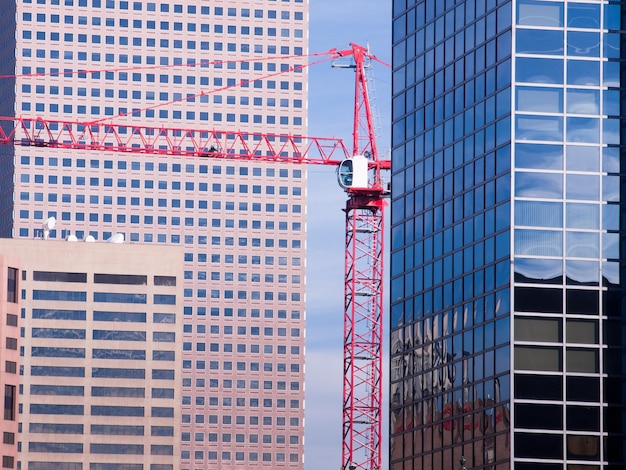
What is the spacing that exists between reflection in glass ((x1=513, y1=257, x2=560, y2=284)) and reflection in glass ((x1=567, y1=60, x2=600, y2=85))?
12.3 metres

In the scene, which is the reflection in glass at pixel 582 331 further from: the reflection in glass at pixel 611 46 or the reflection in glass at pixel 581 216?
the reflection in glass at pixel 611 46

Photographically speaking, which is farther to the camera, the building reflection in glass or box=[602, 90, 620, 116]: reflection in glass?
box=[602, 90, 620, 116]: reflection in glass

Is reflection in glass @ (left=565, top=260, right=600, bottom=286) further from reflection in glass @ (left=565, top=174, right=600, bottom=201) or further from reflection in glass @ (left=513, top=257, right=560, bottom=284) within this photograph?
reflection in glass @ (left=565, top=174, right=600, bottom=201)

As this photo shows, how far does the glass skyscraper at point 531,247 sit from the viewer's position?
393ft

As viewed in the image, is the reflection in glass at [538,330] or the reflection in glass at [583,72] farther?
the reflection in glass at [583,72]

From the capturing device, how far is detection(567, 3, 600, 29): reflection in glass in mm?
124000

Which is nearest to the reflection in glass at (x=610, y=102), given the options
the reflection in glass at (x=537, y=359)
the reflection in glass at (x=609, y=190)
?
the reflection in glass at (x=609, y=190)

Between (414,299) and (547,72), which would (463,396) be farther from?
(547,72)

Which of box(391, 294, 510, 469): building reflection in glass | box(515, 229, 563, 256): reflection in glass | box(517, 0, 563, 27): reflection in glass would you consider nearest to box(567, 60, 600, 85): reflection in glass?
box(517, 0, 563, 27): reflection in glass

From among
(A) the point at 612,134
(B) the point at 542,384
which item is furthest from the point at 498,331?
(A) the point at 612,134

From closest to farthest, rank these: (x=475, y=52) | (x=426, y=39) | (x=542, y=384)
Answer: (x=542, y=384), (x=475, y=52), (x=426, y=39)

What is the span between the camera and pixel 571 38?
124m

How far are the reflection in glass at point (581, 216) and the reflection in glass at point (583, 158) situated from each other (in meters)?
2.63

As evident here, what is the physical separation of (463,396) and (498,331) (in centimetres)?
692
